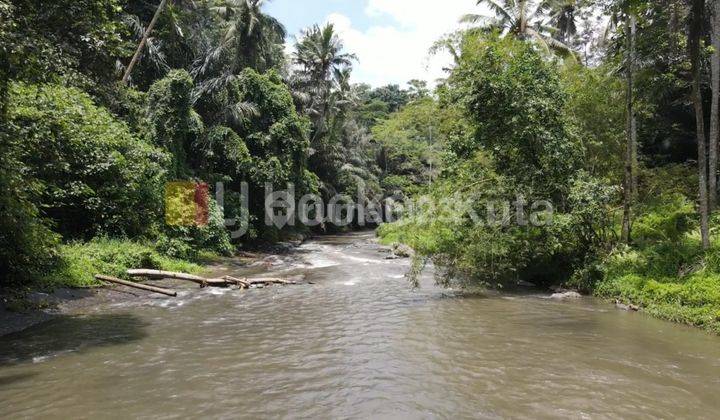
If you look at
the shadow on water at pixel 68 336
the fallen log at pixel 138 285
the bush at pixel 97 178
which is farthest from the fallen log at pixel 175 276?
the shadow on water at pixel 68 336

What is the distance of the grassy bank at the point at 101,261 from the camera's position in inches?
521

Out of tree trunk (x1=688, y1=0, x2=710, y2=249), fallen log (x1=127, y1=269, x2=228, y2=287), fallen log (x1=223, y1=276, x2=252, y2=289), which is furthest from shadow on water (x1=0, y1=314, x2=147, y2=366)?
tree trunk (x1=688, y1=0, x2=710, y2=249)

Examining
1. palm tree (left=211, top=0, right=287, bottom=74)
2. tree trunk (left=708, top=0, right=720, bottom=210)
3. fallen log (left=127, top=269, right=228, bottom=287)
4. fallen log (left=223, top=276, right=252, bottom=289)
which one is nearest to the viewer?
tree trunk (left=708, top=0, right=720, bottom=210)

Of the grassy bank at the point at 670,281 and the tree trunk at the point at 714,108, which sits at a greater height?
the tree trunk at the point at 714,108

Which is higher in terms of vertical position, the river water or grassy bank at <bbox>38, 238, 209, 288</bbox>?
grassy bank at <bbox>38, 238, 209, 288</bbox>

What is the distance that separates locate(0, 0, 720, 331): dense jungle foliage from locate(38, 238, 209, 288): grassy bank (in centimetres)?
6

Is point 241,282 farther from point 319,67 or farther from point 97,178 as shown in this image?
point 319,67

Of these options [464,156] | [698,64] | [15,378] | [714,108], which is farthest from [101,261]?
[714,108]

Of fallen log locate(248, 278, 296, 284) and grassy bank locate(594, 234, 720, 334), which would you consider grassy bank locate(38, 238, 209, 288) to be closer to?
fallen log locate(248, 278, 296, 284)

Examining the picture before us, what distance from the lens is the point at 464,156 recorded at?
16188 millimetres

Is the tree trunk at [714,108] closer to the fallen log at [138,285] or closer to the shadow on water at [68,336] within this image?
the shadow on water at [68,336]

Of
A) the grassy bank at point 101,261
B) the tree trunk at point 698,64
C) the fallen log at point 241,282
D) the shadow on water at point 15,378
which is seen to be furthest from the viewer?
the fallen log at point 241,282

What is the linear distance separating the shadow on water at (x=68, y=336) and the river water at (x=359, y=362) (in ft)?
0.13

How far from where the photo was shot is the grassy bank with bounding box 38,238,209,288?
13227 millimetres
